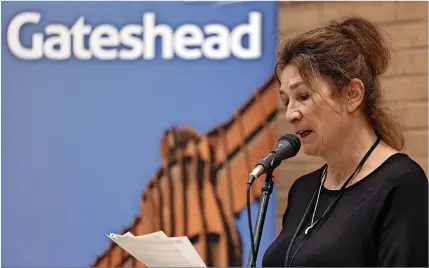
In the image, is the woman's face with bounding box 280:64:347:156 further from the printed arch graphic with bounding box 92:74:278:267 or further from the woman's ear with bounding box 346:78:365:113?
the printed arch graphic with bounding box 92:74:278:267

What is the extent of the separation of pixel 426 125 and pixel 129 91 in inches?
44.6

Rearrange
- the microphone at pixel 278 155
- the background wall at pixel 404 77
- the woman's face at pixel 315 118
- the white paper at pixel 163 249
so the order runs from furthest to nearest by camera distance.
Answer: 1. the background wall at pixel 404 77
2. the woman's face at pixel 315 118
3. the microphone at pixel 278 155
4. the white paper at pixel 163 249

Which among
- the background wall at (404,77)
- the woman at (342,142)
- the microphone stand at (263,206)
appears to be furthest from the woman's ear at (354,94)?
the background wall at (404,77)

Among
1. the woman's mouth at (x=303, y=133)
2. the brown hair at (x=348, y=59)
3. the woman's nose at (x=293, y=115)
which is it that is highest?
the brown hair at (x=348, y=59)

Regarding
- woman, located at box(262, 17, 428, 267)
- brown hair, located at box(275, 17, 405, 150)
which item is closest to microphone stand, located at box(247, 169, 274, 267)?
woman, located at box(262, 17, 428, 267)

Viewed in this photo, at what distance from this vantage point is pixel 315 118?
182 cm

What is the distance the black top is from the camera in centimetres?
158

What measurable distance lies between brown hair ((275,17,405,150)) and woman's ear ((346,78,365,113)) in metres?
0.01

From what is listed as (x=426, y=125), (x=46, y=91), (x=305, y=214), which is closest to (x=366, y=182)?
(x=305, y=214)

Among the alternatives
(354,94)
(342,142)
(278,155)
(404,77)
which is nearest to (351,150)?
(342,142)

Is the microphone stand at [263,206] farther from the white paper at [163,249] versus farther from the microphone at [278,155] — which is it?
the white paper at [163,249]

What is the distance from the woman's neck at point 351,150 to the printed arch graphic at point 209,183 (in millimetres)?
947

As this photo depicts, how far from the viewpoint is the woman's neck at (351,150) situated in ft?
5.99

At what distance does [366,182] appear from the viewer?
1.77m
